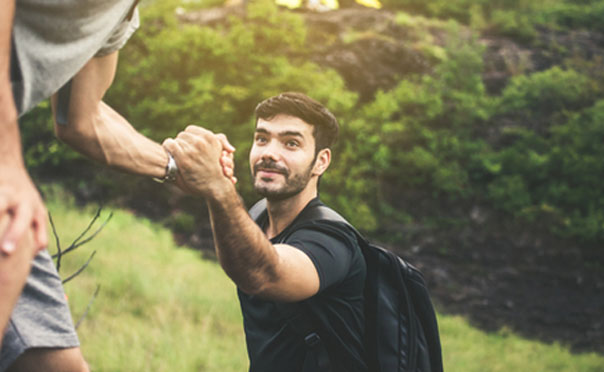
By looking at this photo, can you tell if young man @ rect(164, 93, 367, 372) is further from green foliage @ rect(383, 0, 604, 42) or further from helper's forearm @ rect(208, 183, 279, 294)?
green foliage @ rect(383, 0, 604, 42)

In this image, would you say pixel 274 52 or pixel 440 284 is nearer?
pixel 440 284

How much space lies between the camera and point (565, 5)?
23.5 metres

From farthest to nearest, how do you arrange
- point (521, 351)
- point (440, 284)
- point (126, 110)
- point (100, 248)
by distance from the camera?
point (126, 110)
point (440, 284)
point (100, 248)
point (521, 351)

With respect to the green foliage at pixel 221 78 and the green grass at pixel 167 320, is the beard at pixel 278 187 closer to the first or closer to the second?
the green grass at pixel 167 320

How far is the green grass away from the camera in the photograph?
21.3ft

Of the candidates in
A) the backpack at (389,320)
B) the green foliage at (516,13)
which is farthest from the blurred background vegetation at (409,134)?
the backpack at (389,320)

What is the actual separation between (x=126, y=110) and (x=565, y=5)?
793 inches

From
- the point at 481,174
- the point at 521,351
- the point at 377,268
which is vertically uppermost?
the point at 377,268

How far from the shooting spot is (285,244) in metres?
2.02

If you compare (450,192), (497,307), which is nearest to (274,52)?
(450,192)

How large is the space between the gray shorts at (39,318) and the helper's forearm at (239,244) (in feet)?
1.68

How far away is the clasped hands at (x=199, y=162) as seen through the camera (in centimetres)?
167

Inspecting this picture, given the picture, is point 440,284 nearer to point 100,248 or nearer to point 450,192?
point 450,192

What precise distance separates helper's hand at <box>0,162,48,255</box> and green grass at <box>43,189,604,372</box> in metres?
5.17
